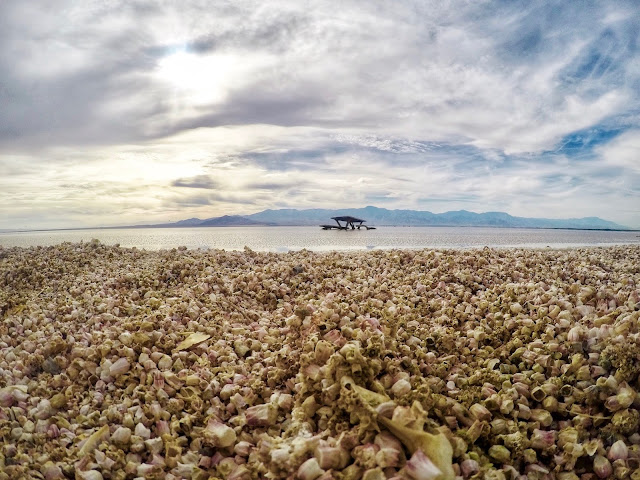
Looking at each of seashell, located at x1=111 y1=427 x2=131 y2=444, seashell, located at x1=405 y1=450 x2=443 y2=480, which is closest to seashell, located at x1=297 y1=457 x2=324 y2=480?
seashell, located at x1=405 y1=450 x2=443 y2=480

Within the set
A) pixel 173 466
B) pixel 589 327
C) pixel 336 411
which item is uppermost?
pixel 589 327

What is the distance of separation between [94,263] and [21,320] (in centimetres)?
237

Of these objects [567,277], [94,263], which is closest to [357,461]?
[567,277]

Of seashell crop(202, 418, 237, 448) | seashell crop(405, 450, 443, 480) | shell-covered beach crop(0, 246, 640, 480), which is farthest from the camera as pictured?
seashell crop(202, 418, 237, 448)

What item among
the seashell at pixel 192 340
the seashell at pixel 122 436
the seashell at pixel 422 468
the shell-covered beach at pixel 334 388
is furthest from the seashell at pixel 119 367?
the seashell at pixel 422 468

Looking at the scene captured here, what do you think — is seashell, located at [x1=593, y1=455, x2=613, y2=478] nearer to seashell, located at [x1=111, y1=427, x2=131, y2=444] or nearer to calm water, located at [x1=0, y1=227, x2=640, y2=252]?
seashell, located at [x1=111, y1=427, x2=131, y2=444]

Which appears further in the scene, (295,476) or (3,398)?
(3,398)

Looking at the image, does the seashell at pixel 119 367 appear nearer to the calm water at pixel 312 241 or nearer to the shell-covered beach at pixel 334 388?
the shell-covered beach at pixel 334 388

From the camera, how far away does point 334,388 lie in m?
2.01

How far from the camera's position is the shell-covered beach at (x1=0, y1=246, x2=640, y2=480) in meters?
1.89

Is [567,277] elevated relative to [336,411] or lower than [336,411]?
elevated

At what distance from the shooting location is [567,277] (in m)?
4.78

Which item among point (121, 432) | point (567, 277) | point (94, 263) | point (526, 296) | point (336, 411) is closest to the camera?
point (336, 411)

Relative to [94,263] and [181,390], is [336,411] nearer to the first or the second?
[181,390]
